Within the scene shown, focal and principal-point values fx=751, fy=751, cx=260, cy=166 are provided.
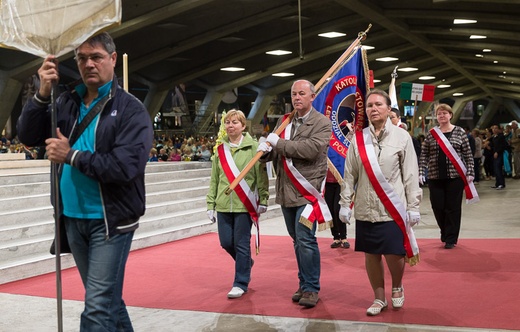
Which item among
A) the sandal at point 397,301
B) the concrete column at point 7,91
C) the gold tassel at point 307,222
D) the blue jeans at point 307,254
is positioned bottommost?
the sandal at point 397,301

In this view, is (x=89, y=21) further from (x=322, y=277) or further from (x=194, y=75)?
(x=194, y=75)

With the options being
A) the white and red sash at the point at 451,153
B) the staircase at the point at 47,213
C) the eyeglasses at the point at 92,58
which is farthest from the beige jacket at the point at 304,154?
the staircase at the point at 47,213

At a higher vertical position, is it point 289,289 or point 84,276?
point 84,276

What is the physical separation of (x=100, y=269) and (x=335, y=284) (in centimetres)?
426

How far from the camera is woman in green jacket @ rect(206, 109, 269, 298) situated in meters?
7.22

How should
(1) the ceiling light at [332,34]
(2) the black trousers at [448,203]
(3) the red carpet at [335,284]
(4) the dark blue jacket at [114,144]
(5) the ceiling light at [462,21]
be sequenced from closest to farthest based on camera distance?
(4) the dark blue jacket at [114,144] → (3) the red carpet at [335,284] → (2) the black trousers at [448,203] → (5) the ceiling light at [462,21] → (1) the ceiling light at [332,34]

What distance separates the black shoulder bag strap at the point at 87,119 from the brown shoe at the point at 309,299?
326 cm

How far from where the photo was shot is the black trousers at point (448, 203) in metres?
9.82

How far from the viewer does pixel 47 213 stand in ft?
34.4

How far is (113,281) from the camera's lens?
3811mm

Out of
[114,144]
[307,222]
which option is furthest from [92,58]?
[307,222]

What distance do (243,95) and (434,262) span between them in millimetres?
37991

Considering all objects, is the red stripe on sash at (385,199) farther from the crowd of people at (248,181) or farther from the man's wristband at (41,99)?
the man's wristband at (41,99)

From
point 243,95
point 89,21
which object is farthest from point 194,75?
point 89,21
